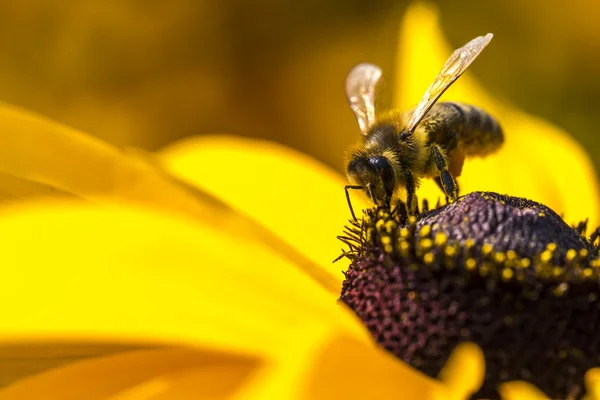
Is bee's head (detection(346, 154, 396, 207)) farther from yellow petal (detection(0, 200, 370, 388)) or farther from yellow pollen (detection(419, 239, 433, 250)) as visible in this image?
yellow petal (detection(0, 200, 370, 388))

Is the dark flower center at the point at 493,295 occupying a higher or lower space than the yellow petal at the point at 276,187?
lower

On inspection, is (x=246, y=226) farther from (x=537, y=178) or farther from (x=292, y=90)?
(x=292, y=90)

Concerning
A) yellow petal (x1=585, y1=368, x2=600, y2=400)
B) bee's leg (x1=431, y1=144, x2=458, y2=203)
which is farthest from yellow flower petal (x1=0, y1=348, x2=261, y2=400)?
bee's leg (x1=431, y1=144, x2=458, y2=203)

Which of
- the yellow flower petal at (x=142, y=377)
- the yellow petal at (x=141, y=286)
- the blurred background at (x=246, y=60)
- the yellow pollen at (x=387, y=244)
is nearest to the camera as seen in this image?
the yellow petal at (x=141, y=286)

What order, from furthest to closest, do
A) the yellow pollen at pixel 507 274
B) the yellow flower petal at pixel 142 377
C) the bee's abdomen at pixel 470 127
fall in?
the bee's abdomen at pixel 470 127
the yellow pollen at pixel 507 274
the yellow flower petal at pixel 142 377

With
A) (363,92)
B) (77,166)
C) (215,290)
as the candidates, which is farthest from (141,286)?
(363,92)

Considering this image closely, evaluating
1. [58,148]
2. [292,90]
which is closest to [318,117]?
[292,90]

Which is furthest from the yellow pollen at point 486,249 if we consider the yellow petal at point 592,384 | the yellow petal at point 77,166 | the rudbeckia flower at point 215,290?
the yellow petal at point 77,166

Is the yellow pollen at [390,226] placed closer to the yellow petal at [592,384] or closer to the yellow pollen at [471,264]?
the yellow pollen at [471,264]
